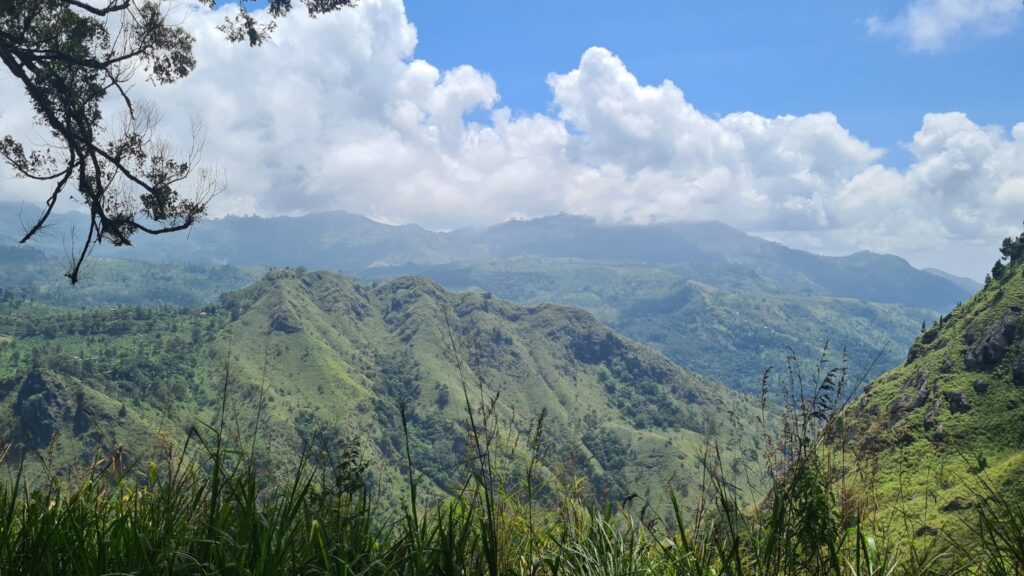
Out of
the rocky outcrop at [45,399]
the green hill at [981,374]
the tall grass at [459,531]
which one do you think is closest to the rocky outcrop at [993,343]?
the green hill at [981,374]

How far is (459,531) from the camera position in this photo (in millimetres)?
4160

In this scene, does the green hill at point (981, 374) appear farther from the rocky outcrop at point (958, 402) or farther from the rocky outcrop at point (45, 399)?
the rocky outcrop at point (45, 399)

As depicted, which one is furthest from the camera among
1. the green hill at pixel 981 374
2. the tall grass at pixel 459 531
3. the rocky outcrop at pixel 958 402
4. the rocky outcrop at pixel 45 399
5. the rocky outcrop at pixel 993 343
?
the rocky outcrop at pixel 45 399

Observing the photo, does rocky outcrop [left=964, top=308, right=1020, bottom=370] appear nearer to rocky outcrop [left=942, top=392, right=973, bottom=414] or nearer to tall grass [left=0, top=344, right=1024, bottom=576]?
rocky outcrop [left=942, top=392, right=973, bottom=414]

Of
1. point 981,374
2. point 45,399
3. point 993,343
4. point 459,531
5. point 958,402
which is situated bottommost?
point 45,399

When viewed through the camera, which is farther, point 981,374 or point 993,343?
point 993,343

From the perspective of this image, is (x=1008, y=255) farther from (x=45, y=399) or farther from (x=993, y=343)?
(x=45, y=399)

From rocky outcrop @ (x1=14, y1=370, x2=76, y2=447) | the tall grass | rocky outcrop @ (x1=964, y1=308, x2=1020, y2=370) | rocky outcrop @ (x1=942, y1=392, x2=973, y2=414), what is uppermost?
the tall grass

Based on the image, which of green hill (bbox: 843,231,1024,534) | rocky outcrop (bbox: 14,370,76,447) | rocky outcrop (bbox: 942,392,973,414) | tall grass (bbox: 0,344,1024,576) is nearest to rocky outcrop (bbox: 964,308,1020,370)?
green hill (bbox: 843,231,1024,534)

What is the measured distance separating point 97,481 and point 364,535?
2.49 meters

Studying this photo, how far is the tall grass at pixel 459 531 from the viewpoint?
339cm

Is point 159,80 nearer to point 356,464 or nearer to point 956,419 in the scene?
point 356,464

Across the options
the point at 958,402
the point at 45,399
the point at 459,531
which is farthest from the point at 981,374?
the point at 45,399

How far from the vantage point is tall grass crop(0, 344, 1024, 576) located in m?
3.39
